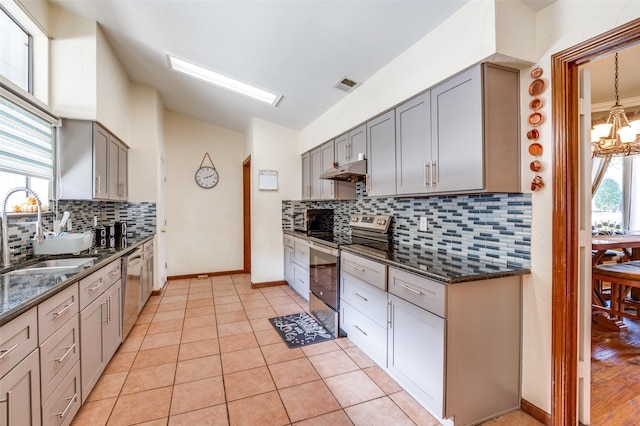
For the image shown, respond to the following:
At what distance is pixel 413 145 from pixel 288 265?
2887 mm

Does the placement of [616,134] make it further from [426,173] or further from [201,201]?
[201,201]

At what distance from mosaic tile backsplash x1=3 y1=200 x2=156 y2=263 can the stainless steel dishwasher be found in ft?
2.20

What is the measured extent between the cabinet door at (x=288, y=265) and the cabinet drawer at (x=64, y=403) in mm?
2783

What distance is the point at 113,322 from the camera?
2332mm

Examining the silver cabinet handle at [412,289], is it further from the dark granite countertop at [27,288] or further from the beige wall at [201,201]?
the beige wall at [201,201]

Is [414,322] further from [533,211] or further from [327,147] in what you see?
[327,147]

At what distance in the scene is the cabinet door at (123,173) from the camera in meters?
3.51

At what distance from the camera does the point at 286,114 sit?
4.05 metres

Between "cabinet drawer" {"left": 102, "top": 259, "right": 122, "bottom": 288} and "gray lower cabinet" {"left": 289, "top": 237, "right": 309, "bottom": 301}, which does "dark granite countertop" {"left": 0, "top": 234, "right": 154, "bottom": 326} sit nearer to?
"cabinet drawer" {"left": 102, "top": 259, "right": 122, "bottom": 288}

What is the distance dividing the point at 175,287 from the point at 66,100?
9.69 feet

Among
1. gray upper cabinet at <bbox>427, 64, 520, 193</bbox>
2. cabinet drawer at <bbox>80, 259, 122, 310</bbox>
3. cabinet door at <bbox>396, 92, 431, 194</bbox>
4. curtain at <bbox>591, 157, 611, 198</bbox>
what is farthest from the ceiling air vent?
curtain at <bbox>591, 157, 611, 198</bbox>

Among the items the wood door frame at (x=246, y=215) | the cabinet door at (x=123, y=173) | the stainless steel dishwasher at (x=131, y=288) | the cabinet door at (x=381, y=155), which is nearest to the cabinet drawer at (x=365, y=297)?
the cabinet door at (x=381, y=155)

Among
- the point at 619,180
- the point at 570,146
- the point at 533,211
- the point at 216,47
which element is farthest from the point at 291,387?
the point at 619,180

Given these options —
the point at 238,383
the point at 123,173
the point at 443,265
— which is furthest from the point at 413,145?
the point at 123,173
